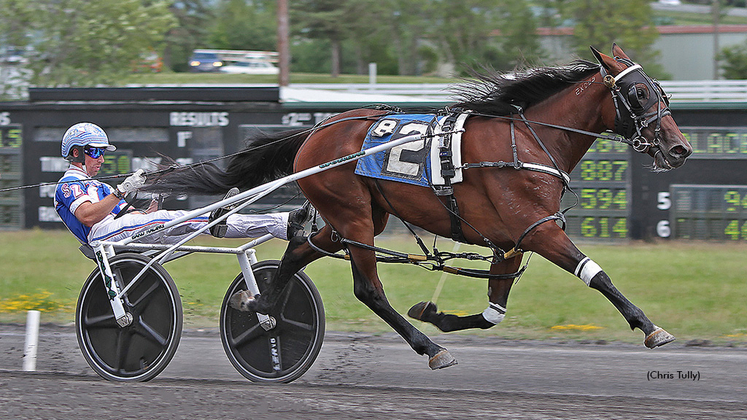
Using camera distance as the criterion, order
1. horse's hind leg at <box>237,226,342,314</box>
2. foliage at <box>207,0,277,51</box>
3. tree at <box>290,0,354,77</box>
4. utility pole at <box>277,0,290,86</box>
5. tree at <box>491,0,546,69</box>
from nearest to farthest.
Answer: horse's hind leg at <box>237,226,342,314</box> < utility pole at <box>277,0,290,86</box> < tree at <box>491,0,546,69</box> < tree at <box>290,0,354,77</box> < foliage at <box>207,0,277,51</box>

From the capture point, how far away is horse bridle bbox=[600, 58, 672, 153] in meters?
4.56

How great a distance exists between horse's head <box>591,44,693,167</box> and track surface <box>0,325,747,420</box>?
4.38ft

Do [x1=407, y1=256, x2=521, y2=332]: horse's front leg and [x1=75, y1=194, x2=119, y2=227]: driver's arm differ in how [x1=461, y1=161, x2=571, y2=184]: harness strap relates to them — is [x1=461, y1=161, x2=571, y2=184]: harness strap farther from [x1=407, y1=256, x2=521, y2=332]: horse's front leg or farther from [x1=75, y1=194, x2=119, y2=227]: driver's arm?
[x1=75, y1=194, x2=119, y2=227]: driver's arm

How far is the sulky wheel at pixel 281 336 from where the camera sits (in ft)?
17.4

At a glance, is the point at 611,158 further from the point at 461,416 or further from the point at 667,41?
the point at 667,41

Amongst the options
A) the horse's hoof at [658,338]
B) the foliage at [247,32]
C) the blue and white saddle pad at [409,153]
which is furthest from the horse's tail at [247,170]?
the foliage at [247,32]

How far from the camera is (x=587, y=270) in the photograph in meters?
4.34

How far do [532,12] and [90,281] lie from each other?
124ft

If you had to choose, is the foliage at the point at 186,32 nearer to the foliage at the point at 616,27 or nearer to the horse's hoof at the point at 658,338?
the foliage at the point at 616,27

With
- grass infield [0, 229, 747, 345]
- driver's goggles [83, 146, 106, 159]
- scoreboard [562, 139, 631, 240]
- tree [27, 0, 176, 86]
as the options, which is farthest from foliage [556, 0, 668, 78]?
driver's goggles [83, 146, 106, 159]

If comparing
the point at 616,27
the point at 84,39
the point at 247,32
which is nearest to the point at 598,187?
the point at 84,39

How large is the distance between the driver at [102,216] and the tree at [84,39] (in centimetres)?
1373

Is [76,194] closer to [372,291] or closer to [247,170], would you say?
[247,170]

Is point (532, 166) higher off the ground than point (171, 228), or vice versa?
point (532, 166)
